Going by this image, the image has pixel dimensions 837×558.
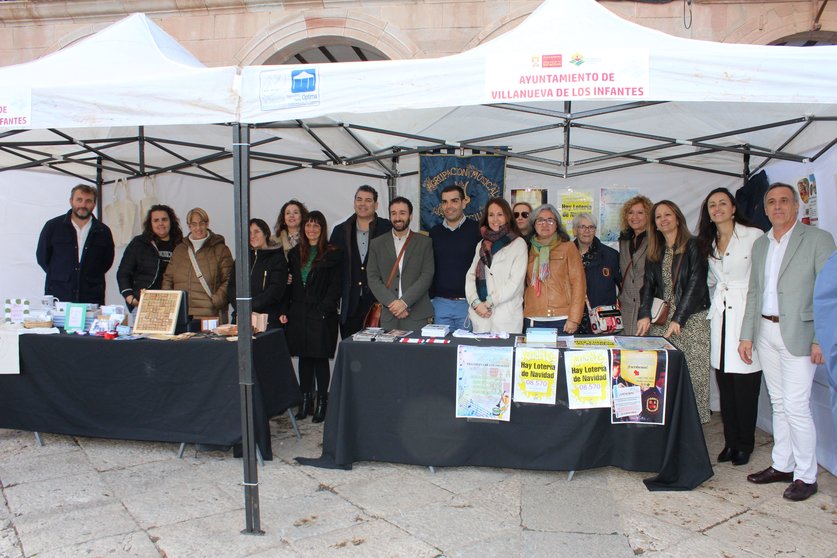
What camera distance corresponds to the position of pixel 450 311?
4449 mm

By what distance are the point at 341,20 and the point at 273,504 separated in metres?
5.97

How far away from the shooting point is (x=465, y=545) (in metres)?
2.58

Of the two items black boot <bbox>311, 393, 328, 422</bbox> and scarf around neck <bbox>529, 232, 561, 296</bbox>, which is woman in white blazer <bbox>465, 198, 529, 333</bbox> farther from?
black boot <bbox>311, 393, 328, 422</bbox>

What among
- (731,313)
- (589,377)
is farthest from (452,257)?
(731,313)

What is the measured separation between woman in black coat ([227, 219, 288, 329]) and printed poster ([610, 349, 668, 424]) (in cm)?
250

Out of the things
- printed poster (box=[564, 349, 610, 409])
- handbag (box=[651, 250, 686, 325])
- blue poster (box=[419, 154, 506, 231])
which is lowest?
printed poster (box=[564, 349, 610, 409])

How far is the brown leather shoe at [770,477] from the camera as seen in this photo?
3.29 meters

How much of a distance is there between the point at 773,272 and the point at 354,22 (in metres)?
5.68

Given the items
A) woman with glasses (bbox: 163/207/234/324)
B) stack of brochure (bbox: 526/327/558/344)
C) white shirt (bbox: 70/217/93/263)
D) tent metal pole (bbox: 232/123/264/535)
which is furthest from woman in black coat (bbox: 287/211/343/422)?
white shirt (bbox: 70/217/93/263)

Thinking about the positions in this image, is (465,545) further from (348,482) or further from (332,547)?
→ (348,482)

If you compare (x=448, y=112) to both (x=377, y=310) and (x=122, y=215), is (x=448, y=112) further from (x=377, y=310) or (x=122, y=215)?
(x=122, y=215)

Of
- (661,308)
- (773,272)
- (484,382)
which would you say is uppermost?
(773,272)

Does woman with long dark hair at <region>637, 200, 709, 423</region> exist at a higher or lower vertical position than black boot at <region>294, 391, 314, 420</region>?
higher

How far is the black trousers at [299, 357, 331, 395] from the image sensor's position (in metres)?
4.61
